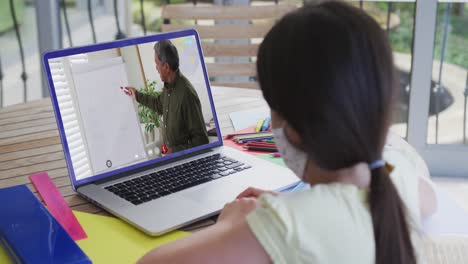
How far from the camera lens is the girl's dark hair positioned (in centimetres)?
81

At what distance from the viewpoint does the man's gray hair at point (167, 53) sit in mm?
1402

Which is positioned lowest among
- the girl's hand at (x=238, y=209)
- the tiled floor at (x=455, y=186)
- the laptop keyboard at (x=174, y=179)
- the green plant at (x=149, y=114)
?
the tiled floor at (x=455, y=186)

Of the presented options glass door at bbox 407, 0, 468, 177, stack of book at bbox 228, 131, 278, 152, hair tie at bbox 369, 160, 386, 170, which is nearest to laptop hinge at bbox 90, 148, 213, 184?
stack of book at bbox 228, 131, 278, 152

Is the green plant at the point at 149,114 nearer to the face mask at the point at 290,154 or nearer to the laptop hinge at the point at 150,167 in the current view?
the laptop hinge at the point at 150,167

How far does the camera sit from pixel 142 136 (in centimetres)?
135

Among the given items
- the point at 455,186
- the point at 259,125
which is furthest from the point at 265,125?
the point at 455,186

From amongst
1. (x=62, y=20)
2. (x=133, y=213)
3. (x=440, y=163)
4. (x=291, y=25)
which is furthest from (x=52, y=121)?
(x=440, y=163)

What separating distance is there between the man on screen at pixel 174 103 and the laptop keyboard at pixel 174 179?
6 cm

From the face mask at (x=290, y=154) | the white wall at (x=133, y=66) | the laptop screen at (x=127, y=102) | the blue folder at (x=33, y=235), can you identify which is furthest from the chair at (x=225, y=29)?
the face mask at (x=290, y=154)

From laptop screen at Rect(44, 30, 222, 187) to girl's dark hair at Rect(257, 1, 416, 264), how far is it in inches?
20.9

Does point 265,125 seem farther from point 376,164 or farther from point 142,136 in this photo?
point 376,164

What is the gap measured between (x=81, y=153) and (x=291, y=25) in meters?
0.63

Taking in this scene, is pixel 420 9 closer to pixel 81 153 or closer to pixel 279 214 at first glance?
pixel 81 153

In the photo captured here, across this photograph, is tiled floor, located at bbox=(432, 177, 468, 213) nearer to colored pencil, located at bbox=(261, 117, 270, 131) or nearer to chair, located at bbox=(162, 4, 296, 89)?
chair, located at bbox=(162, 4, 296, 89)
